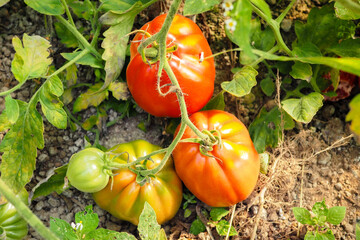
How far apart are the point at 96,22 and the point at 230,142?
689 millimetres

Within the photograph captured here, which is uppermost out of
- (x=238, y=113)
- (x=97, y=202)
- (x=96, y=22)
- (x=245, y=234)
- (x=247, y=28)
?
(x=247, y=28)

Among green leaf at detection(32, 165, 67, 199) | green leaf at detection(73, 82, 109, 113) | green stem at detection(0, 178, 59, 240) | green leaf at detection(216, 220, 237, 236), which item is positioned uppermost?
green stem at detection(0, 178, 59, 240)

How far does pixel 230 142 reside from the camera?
4.23 ft

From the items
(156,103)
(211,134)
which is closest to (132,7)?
(156,103)

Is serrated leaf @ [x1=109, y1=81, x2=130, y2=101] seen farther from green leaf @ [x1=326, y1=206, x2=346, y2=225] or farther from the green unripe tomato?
green leaf @ [x1=326, y1=206, x2=346, y2=225]

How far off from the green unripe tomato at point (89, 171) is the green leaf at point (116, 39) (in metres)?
0.29

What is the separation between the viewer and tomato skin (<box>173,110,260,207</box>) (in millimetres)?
1275

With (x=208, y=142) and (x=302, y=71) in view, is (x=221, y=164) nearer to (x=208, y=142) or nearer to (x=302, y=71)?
(x=208, y=142)

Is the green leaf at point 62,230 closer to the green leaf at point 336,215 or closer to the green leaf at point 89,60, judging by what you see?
the green leaf at point 89,60

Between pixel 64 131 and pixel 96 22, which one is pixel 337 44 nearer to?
pixel 96 22

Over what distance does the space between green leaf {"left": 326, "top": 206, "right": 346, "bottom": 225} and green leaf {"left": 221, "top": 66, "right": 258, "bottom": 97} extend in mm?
533

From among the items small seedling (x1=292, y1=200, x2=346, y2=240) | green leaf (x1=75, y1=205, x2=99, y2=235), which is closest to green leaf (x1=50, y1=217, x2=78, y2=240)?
green leaf (x1=75, y1=205, x2=99, y2=235)

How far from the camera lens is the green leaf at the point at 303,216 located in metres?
1.37

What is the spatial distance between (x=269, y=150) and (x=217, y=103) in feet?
0.96
